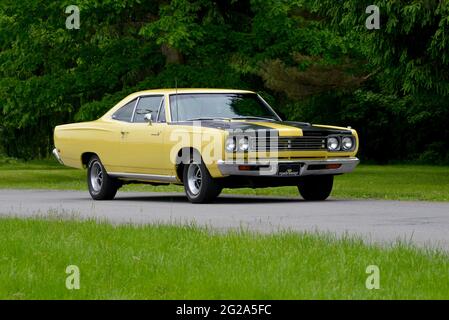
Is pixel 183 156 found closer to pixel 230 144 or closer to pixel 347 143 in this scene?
pixel 230 144

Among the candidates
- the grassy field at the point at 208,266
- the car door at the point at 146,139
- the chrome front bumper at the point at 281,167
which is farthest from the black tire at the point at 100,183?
the grassy field at the point at 208,266

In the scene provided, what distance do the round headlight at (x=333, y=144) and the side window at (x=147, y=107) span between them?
9.36 feet

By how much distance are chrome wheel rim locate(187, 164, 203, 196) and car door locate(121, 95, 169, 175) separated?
21.1 inches

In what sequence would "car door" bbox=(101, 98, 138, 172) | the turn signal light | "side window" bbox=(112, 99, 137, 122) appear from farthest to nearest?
"side window" bbox=(112, 99, 137, 122) → "car door" bbox=(101, 98, 138, 172) → the turn signal light

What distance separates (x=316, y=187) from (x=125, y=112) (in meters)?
3.45

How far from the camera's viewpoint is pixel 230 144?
16781 millimetres

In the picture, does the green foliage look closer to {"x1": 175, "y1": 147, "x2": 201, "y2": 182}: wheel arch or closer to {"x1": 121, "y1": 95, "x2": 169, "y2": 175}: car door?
{"x1": 121, "y1": 95, "x2": 169, "y2": 175}: car door

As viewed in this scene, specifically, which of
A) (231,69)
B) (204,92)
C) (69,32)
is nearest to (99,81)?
(69,32)

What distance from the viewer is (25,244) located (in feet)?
35.1

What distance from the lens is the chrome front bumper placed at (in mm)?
16781

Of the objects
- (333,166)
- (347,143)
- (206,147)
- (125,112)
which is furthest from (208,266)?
(125,112)

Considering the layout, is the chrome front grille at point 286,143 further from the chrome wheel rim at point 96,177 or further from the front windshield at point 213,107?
the chrome wheel rim at point 96,177

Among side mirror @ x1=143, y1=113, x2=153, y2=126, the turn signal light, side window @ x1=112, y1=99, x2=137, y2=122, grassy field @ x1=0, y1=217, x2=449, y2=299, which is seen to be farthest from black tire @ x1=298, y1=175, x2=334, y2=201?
grassy field @ x1=0, y1=217, x2=449, y2=299

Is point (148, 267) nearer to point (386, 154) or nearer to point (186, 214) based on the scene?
point (186, 214)
